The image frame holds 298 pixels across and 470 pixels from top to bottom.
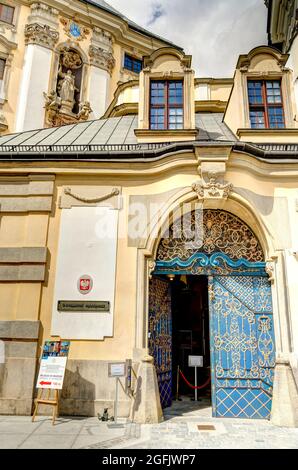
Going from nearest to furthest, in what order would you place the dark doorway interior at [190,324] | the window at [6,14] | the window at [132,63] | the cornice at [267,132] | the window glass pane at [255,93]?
1. the cornice at [267,132]
2. the window glass pane at [255,93]
3. the dark doorway interior at [190,324]
4. the window at [6,14]
5. the window at [132,63]

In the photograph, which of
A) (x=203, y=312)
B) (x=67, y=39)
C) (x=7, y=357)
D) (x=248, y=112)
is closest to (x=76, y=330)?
(x=7, y=357)

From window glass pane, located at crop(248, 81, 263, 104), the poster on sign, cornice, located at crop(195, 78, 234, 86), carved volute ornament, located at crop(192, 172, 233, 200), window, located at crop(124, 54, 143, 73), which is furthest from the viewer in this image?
window, located at crop(124, 54, 143, 73)

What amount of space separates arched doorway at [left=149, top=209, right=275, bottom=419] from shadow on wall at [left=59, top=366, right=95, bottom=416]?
1.81 meters

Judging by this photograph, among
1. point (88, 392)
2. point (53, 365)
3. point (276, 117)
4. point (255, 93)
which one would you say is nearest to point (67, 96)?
point (255, 93)

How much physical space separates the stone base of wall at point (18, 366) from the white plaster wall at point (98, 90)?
18.2 meters

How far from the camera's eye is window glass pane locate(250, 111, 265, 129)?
12.1 meters

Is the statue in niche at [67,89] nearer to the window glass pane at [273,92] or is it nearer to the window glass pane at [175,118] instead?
the window glass pane at [175,118]

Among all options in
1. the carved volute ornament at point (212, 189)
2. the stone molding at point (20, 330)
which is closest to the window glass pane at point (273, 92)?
the carved volute ornament at point (212, 189)

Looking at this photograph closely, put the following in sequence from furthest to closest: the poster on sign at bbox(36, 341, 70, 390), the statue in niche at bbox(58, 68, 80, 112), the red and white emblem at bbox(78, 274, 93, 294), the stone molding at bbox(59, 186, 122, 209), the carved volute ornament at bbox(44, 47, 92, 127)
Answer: the statue in niche at bbox(58, 68, 80, 112) < the carved volute ornament at bbox(44, 47, 92, 127) < the stone molding at bbox(59, 186, 122, 209) < the red and white emblem at bbox(78, 274, 93, 294) < the poster on sign at bbox(36, 341, 70, 390)

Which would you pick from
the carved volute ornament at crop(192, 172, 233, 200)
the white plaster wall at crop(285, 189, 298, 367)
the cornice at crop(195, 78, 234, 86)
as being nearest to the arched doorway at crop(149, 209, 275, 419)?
the white plaster wall at crop(285, 189, 298, 367)

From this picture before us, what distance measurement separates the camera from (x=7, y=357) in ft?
28.0

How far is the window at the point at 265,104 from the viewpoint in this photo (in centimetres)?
1209

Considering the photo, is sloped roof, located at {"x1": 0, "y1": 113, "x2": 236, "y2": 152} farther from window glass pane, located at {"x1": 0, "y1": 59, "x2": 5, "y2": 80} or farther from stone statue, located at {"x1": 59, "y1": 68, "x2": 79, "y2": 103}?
window glass pane, located at {"x1": 0, "y1": 59, "x2": 5, "y2": 80}
